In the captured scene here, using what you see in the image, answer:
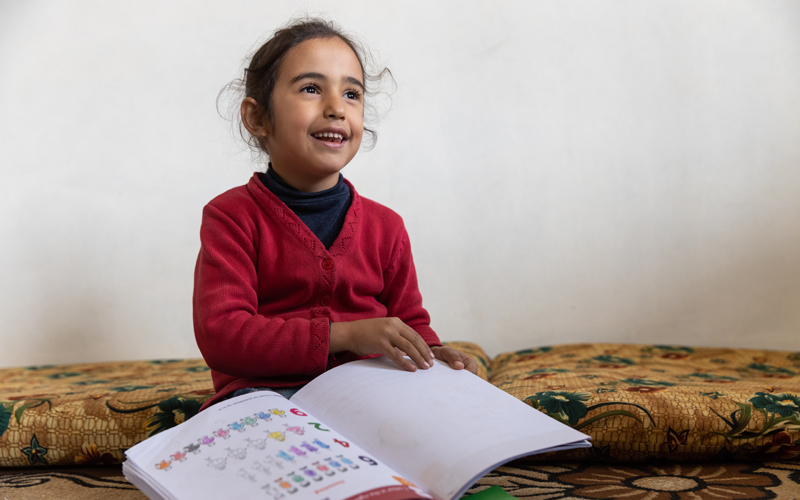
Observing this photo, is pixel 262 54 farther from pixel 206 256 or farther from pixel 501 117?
pixel 501 117

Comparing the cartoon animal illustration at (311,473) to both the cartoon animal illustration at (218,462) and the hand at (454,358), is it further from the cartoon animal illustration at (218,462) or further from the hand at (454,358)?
the hand at (454,358)

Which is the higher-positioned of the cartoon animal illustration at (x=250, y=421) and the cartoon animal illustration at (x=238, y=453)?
the cartoon animal illustration at (x=250, y=421)

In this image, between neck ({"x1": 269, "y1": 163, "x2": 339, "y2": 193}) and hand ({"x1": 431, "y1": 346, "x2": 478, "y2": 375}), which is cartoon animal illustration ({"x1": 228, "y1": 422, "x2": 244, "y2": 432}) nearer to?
hand ({"x1": 431, "y1": 346, "x2": 478, "y2": 375})

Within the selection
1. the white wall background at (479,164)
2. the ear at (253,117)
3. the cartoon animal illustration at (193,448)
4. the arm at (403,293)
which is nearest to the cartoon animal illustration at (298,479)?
the cartoon animal illustration at (193,448)

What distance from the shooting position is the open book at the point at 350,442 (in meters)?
0.47

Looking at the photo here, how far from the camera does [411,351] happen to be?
0.66m

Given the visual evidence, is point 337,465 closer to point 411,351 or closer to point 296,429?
point 296,429

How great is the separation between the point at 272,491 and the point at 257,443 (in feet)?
0.22

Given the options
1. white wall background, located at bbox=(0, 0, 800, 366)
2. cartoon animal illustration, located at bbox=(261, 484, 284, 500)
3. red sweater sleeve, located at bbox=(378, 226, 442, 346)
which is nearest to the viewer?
cartoon animal illustration, located at bbox=(261, 484, 284, 500)

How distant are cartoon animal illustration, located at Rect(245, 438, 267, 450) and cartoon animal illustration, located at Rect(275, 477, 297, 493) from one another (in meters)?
0.05

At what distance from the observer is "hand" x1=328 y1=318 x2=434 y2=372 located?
657 mm

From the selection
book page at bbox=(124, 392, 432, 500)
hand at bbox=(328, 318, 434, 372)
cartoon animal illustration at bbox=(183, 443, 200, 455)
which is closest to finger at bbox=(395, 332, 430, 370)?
hand at bbox=(328, 318, 434, 372)

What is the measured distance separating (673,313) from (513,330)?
0.43 m

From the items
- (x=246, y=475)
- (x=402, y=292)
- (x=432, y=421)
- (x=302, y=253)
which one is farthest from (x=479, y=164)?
(x=246, y=475)
